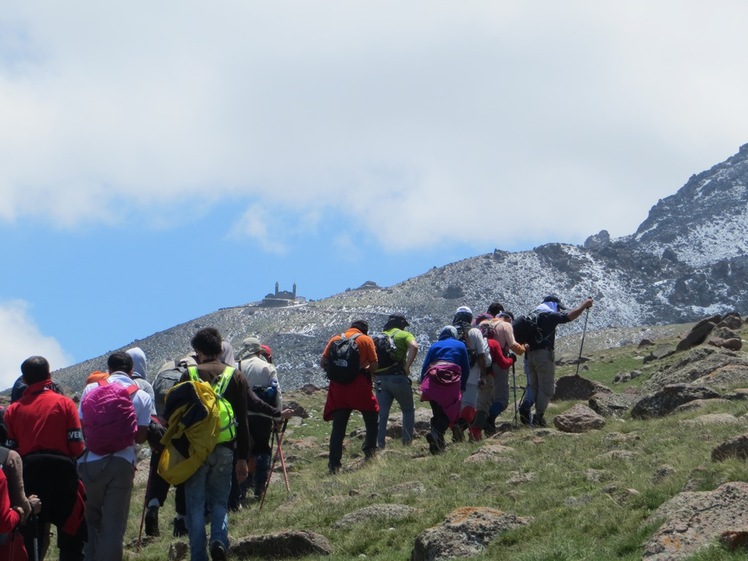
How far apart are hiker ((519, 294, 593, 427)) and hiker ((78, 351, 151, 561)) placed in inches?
305

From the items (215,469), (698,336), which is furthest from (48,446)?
(698,336)

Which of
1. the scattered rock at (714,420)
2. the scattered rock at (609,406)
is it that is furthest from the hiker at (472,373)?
the scattered rock at (714,420)

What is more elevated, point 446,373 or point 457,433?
point 446,373

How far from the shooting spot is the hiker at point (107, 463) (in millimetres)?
9703

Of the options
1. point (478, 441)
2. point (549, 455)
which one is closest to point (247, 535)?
point (549, 455)

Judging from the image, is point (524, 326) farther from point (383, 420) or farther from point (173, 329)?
point (173, 329)

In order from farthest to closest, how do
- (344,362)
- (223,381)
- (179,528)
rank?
(344,362), (179,528), (223,381)

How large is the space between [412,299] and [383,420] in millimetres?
177908

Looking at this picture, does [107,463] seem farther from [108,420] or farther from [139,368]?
[139,368]

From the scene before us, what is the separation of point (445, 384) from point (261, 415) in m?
2.73

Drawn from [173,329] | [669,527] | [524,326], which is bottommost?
[669,527]

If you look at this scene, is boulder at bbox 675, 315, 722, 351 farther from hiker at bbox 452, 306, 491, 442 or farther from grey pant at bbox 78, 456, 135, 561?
grey pant at bbox 78, 456, 135, 561

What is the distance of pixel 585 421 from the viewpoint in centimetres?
1532

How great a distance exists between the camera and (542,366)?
16.4 meters
